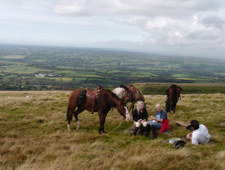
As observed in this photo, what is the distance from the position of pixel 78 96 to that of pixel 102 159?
493 centimetres

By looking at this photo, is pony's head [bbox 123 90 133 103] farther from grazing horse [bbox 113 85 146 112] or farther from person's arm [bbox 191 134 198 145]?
person's arm [bbox 191 134 198 145]

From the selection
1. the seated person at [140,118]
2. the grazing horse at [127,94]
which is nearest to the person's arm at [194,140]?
the seated person at [140,118]

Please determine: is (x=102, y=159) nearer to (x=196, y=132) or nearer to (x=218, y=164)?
(x=218, y=164)

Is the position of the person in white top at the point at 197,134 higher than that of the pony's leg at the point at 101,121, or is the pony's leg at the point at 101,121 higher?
the person in white top at the point at 197,134

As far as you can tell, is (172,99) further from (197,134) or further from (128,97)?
(197,134)

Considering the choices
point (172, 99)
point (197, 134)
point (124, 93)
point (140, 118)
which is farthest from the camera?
point (172, 99)

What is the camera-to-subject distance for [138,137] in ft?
27.4

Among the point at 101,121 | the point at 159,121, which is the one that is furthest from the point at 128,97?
the point at 159,121

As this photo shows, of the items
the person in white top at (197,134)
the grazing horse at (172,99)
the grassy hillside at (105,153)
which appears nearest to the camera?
the grassy hillside at (105,153)

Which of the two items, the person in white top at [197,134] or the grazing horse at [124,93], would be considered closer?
the person in white top at [197,134]

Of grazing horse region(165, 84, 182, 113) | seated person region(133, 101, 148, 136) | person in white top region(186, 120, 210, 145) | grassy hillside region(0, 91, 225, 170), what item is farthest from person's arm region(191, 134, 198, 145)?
grazing horse region(165, 84, 182, 113)

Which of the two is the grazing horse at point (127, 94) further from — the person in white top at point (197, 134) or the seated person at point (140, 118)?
the person in white top at point (197, 134)

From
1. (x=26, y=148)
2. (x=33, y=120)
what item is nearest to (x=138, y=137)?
(x=26, y=148)

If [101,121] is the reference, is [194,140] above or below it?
above
